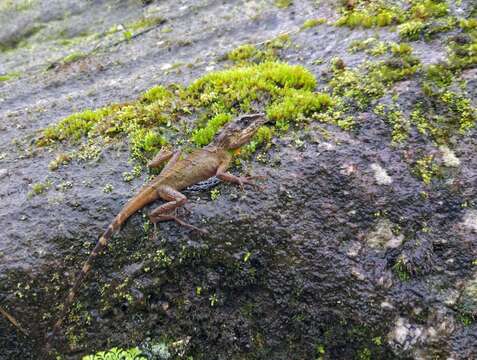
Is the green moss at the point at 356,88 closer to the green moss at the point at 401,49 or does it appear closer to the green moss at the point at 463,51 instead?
the green moss at the point at 401,49

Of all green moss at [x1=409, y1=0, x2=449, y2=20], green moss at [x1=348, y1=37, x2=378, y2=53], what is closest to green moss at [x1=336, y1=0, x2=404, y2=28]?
green moss at [x1=409, y1=0, x2=449, y2=20]

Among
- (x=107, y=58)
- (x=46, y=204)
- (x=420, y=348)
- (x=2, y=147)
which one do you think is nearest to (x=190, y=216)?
(x=46, y=204)

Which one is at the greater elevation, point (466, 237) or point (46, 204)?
point (46, 204)

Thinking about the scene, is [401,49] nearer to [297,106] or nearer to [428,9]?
[428,9]

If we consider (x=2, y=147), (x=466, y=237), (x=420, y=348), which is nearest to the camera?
(x=420, y=348)

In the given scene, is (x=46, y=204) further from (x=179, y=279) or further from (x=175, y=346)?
(x=175, y=346)

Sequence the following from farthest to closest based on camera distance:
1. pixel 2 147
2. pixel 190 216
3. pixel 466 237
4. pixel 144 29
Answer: pixel 144 29
pixel 2 147
pixel 190 216
pixel 466 237

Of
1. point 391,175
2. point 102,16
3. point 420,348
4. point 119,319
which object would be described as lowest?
point 420,348
